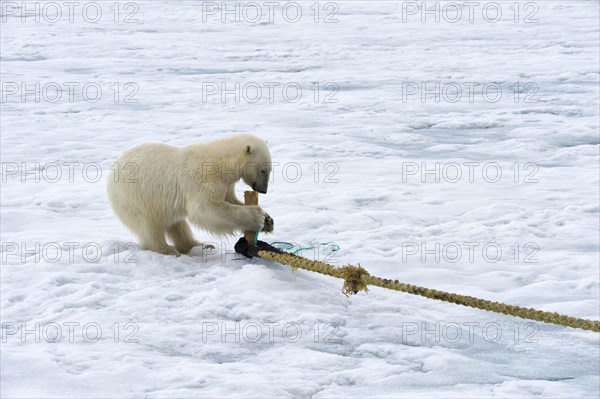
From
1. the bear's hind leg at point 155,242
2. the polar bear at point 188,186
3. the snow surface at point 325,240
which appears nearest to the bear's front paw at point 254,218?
the polar bear at point 188,186

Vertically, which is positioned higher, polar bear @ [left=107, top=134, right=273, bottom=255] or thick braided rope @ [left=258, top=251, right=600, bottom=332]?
polar bear @ [left=107, top=134, right=273, bottom=255]

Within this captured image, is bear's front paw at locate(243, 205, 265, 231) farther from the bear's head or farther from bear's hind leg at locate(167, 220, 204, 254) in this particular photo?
bear's hind leg at locate(167, 220, 204, 254)

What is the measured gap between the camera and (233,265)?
14.7 ft

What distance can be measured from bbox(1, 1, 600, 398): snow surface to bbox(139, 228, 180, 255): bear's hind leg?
0.10 meters

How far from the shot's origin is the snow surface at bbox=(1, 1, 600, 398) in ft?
11.1

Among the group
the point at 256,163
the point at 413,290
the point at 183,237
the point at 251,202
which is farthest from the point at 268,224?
the point at 413,290

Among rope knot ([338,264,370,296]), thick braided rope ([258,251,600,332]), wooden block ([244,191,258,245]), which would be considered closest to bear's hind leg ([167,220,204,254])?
wooden block ([244,191,258,245])

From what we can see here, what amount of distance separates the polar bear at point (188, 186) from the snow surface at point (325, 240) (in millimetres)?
219

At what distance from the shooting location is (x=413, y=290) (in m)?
3.59

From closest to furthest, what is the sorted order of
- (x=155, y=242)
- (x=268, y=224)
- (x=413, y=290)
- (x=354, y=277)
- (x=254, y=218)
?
(x=413, y=290) → (x=354, y=277) → (x=254, y=218) → (x=268, y=224) → (x=155, y=242)

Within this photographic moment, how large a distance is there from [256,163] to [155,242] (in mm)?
746

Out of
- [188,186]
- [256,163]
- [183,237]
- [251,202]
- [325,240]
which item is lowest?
[325,240]

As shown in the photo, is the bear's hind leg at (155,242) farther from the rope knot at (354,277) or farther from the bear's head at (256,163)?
the rope knot at (354,277)

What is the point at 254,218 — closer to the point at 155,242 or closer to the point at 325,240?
the point at 155,242
